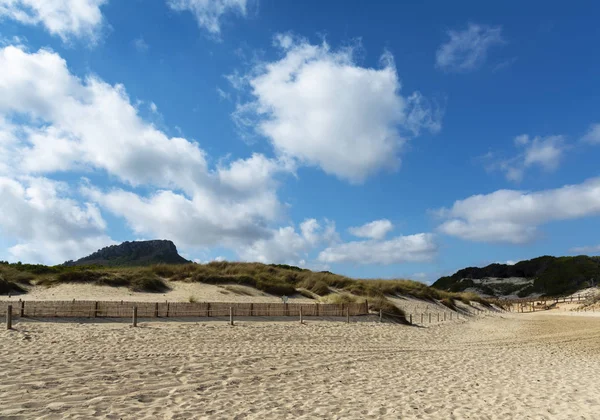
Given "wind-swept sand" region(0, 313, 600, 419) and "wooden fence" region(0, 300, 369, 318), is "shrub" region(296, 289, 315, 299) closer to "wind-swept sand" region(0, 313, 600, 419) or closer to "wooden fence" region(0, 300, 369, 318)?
"wooden fence" region(0, 300, 369, 318)

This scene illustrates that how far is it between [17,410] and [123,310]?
1342cm

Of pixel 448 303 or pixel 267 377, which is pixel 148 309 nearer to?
pixel 267 377

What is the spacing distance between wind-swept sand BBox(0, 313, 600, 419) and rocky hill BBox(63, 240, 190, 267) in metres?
61.4

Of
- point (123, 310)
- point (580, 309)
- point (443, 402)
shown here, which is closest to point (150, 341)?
point (123, 310)

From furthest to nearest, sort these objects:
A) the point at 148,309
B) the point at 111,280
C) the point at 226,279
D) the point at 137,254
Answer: the point at 137,254 → the point at 226,279 → the point at 111,280 → the point at 148,309

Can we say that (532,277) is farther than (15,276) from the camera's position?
Yes

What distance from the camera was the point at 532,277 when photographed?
11156 cm

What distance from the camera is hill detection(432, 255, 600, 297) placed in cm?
9188

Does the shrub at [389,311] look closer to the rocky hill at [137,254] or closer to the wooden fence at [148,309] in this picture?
the wooden fence at [148,309]

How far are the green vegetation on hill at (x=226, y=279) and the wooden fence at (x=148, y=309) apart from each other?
7.16 m

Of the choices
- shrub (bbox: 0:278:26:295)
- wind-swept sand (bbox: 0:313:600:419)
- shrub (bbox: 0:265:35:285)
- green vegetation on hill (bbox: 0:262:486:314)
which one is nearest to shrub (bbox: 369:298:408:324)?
green vegetation on hill (bbox: 0:262:486:314)

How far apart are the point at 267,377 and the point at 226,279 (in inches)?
1029

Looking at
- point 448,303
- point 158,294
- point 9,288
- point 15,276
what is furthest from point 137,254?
point 448,303

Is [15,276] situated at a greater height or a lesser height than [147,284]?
greater
